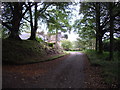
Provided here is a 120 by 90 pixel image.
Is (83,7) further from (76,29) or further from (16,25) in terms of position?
(16,25)

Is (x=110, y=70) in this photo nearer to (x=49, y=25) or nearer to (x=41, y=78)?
(x=41, y=78)

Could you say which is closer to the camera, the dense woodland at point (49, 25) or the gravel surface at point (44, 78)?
the gravel surface at point (44, 78)

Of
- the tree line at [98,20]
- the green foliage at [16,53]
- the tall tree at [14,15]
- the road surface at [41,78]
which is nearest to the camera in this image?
the road surface at [41,78]

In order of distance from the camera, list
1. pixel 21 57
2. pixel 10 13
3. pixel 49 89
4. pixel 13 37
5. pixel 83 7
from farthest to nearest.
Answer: pixel 83 7, pixel 10 13, pixel 13 37, pixel 21 57, pixel 49 89

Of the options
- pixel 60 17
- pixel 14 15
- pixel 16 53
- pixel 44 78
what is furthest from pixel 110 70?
pixel 14 15

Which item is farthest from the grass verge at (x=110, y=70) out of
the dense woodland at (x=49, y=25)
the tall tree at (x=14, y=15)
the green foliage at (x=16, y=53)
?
the tall tree at (x=14, y=15)

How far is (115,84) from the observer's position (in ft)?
13.6

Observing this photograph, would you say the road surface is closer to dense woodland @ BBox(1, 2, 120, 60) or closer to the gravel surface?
the gravel surface

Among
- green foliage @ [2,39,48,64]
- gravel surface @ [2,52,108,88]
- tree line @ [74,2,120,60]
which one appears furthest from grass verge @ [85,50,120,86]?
tree line @ [74,2,120,60]

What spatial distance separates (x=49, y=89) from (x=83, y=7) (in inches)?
486

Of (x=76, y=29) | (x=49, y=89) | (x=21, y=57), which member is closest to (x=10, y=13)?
(x=21, y=57)

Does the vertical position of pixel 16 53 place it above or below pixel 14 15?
below

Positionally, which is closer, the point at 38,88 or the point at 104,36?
the point at 38,88

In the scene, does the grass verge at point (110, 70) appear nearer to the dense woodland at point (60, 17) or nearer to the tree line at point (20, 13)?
the dense woodland at point (60, 17)
